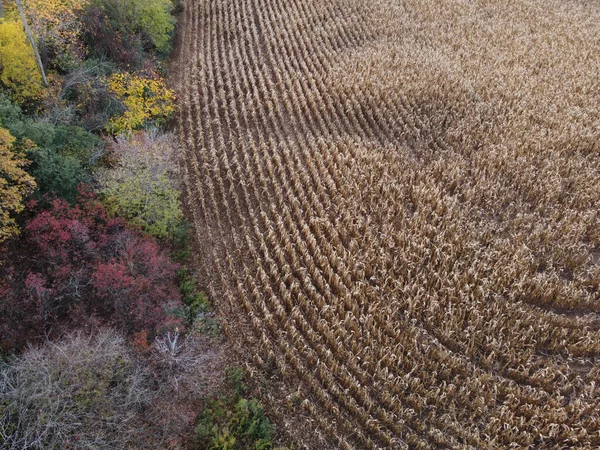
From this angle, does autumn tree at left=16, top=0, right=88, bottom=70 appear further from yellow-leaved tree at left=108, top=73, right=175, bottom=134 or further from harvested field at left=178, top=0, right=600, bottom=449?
harvested field at left=178, top=0, right=600, bottom=449

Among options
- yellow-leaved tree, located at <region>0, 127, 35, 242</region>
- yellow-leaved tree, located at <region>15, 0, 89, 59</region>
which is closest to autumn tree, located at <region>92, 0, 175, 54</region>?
yellow-leaved tree, located at <region>15, 0, 89, 59</region>

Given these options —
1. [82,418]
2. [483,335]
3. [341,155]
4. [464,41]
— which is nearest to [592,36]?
[464,41]

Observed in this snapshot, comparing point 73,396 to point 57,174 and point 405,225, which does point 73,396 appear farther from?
point 405,225

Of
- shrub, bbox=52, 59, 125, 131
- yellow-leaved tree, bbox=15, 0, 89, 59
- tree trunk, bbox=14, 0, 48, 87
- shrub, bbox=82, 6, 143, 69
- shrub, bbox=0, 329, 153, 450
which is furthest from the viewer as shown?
shrub, bbox=82, 6, 143, 69

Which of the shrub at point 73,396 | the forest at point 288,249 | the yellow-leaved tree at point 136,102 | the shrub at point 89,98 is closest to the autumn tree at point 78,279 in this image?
the forest at point 288,249

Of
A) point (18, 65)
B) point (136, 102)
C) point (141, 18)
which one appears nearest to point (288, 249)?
point (136, 102)
